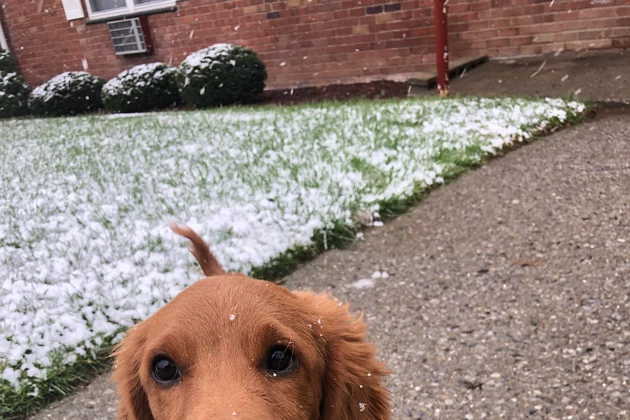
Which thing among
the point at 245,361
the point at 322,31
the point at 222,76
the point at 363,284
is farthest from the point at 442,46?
the point at 245,361

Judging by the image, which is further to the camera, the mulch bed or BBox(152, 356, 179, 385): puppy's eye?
the mulch bed

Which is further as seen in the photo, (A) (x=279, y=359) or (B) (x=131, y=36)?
(B) (x=131, y=36)

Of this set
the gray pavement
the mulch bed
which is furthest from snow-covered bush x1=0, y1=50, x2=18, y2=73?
the gray pavement

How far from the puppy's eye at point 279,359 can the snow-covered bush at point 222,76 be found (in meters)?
8.72

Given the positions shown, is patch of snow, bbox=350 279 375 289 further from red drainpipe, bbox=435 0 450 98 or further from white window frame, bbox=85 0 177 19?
white window frame, bbox=85 0 177 19

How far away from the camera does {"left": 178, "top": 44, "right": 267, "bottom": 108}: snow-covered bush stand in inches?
379

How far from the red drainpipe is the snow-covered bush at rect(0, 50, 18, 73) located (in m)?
12.3

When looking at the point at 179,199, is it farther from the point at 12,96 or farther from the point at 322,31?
the point at 12,96

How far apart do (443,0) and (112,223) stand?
5443mm

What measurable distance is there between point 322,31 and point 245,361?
30.0ft

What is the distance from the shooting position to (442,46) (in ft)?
24.2

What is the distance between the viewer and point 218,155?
5492 mm

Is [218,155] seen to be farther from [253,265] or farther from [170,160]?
[253,265]

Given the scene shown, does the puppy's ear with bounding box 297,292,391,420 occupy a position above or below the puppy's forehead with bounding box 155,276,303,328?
below
